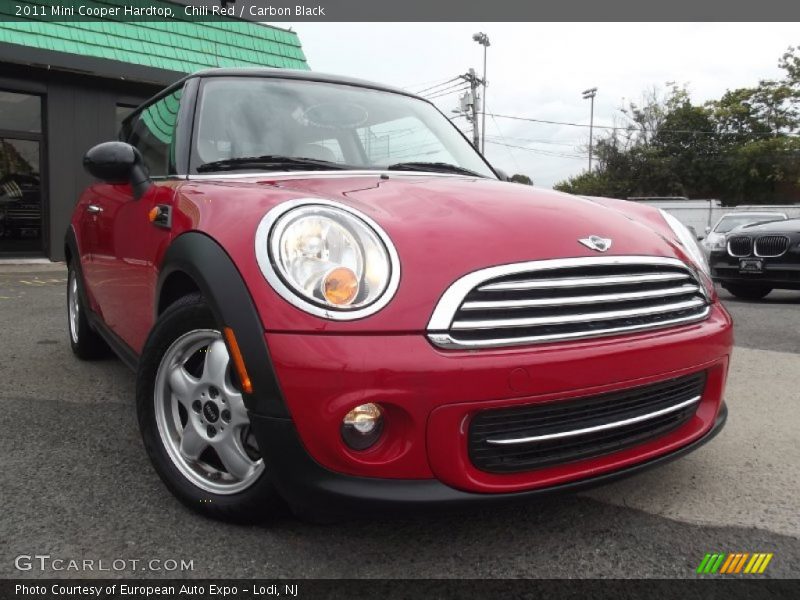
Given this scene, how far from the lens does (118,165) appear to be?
244 centimetres

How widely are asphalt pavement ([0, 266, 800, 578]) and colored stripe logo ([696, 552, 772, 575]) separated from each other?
2 centimetres

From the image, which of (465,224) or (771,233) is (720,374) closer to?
(465,224)

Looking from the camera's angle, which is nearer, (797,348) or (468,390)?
(468,390)

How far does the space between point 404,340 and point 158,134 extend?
1.92 meters

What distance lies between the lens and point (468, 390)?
151 cm

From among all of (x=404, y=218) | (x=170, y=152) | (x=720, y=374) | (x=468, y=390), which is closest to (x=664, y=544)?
(x=720, y=374)

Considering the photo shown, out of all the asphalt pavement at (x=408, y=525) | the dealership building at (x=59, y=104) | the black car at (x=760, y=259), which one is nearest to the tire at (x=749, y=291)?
the black car at (x=760, y=259)

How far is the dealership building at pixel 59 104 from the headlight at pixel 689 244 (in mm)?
10451

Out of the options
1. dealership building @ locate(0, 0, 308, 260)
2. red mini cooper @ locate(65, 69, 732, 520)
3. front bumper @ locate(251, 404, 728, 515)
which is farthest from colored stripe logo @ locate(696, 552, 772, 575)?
dealership building @ locate(0, 0, 308, 260)

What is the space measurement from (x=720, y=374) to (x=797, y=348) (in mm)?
3144

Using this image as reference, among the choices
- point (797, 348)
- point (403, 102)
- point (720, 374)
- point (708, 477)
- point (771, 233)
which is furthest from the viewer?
point (771, 233)

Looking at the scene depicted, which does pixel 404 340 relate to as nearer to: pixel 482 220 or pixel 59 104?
pixel 482 220

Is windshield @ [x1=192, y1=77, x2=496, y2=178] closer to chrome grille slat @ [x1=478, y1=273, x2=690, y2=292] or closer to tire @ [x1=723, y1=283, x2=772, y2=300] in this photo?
chrome grille slat @ [x1=478, y1=273, x2=690, y2=292]

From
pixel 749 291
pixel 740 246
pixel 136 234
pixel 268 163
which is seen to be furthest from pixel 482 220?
pixel 749 291
